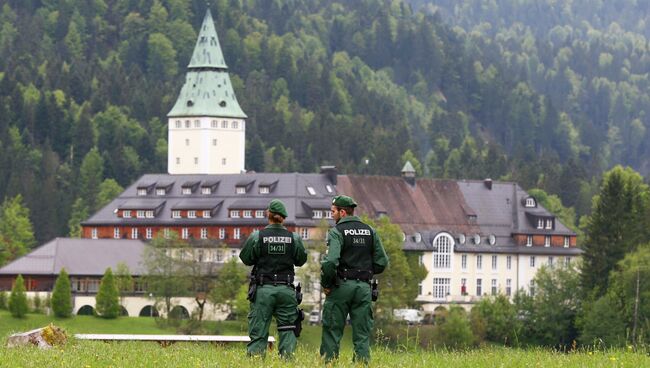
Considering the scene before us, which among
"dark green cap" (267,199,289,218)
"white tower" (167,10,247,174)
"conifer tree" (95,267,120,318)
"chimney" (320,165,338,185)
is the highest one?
"white tower" (167,10,247,174)

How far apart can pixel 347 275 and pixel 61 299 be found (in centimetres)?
9076

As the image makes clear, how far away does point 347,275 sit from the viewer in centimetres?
3031

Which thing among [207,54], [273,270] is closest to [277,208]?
[273,270]

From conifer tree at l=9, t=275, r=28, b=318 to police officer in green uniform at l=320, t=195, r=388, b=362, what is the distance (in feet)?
283

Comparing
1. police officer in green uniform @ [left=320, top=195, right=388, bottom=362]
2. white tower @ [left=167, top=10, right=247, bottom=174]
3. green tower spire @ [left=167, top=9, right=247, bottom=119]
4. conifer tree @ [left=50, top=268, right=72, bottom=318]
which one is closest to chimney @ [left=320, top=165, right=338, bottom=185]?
white tower @ [left=167, top=10, right=247, bottom=174]

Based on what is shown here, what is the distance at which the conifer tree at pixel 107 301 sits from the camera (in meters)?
120

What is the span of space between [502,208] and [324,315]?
404 ft

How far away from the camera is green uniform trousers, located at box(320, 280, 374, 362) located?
3002 centimetres

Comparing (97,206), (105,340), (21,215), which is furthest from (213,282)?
(105,340)

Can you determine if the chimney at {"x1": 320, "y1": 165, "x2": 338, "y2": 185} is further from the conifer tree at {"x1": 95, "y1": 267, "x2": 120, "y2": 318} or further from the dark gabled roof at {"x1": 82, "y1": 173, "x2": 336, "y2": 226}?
the conifer tree at {"x1": 95, "y1": 267, "x2": 120, "y2": 318}

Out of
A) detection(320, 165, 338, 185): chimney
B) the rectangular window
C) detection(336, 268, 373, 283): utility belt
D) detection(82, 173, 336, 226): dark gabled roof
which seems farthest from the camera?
detection(320, 165, 338, 185): chimney

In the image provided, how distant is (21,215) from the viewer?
16662cm

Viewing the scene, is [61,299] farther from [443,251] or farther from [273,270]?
[273,270]

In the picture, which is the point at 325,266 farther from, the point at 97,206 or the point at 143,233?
the point at 97,206
